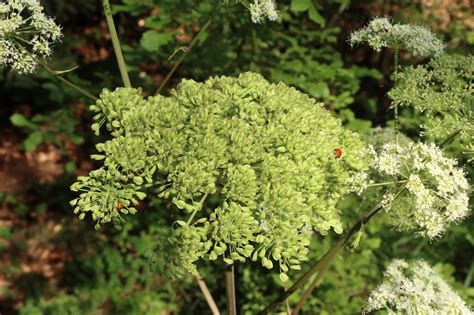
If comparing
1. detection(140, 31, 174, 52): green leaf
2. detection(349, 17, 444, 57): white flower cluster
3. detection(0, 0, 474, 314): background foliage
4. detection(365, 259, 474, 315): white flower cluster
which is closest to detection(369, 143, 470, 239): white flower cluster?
detection(365, 259, 474, 315): white flower cluster

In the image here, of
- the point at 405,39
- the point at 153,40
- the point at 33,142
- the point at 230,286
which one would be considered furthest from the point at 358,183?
the point at 33,142

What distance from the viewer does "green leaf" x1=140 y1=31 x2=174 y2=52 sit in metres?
3.57

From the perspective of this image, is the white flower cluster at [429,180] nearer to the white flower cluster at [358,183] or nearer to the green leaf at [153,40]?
the white flower cluster at [358,183]

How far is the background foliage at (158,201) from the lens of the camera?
3.85m

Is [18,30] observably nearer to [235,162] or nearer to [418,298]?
[235,162]

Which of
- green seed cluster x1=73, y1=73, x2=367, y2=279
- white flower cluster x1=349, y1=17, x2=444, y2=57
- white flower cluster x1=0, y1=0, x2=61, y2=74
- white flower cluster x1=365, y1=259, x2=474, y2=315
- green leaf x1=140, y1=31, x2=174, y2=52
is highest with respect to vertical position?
green leaf x1=140, y1=31, x2=174, y2=52

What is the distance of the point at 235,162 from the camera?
1.99 meters

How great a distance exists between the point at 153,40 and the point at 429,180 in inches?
80.5

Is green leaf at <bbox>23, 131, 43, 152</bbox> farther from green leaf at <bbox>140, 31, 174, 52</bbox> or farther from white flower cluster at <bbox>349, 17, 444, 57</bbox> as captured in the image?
white flower cluster at <bbox>349, 17, 444, 57</bbox>

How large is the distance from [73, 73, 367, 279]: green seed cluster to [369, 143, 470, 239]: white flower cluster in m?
0.13

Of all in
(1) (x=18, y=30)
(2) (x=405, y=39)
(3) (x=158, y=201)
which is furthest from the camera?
(3) (x=158, y=201)

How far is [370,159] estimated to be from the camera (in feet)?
7.28

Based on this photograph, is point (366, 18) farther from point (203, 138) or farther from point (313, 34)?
point (203, 138)

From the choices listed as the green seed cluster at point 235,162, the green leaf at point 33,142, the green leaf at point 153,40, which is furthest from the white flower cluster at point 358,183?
the green leaf at point 33,142
